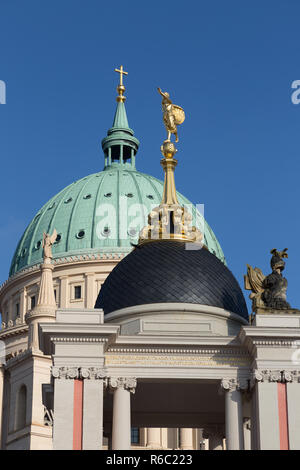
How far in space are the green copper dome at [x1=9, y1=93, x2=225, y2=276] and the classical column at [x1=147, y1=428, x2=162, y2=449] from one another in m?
19.7

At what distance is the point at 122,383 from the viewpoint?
52.3 m

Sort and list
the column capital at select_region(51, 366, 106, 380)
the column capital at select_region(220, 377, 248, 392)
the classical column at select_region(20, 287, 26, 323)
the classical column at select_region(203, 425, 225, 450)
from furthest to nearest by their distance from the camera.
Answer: the classical column at select_region(20, 287, 26, 323) < the classical column at select_region(203, 425, 225, 450) < the column capital at select_region(220, 377, 248, 392) < the column capital at select_region(51, 366, 106, 380)

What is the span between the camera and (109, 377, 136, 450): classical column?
2032 inches

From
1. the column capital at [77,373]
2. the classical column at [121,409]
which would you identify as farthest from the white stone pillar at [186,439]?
the column capital at [77,373]

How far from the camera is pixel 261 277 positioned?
5569 cm

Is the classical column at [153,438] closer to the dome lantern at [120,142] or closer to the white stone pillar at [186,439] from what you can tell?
the white stone pillar at [186,439]

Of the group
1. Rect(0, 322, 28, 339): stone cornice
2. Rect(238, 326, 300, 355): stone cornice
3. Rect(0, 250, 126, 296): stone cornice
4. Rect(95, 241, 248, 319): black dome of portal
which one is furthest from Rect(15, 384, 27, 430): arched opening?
Rect(238, 326, 300, 355): stone cornice

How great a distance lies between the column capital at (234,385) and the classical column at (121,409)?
13.2 feet

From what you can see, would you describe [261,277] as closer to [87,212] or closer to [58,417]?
[58,417]

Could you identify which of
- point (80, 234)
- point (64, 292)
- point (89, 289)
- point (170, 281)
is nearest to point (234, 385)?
Answer: point (170, 281)

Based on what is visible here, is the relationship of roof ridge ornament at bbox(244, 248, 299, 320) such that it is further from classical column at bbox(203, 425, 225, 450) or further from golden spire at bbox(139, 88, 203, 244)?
→ classical column at bbox(203, 425, 225, 450)

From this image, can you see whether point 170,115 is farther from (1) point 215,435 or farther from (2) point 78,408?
(2) point 78,408

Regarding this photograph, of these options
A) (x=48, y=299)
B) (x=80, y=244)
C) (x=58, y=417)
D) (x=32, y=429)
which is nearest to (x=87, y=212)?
(x=80, y=244)
